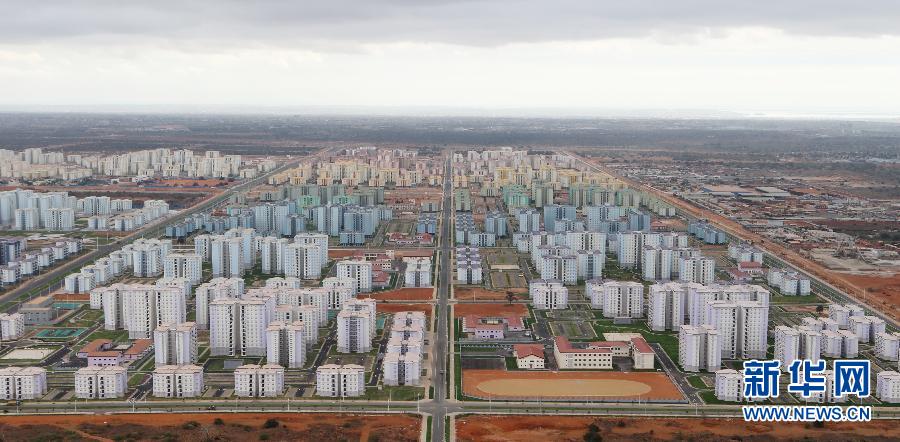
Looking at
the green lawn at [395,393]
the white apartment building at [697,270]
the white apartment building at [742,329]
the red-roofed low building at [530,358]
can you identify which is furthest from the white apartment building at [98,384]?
the white apartment building at [697,270]

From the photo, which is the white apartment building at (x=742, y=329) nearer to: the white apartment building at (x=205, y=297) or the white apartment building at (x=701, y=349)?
the white apartment building at (x=701, y=349)

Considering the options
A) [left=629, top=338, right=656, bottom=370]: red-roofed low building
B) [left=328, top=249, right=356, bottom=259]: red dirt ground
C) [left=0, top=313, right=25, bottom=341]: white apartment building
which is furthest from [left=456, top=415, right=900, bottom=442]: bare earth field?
[left=328, top=249, right=356, bottom=259]: red dirt ground

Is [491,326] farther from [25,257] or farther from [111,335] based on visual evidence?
[25,257]

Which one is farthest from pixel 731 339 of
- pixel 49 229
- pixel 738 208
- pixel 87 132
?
pixel 87 132

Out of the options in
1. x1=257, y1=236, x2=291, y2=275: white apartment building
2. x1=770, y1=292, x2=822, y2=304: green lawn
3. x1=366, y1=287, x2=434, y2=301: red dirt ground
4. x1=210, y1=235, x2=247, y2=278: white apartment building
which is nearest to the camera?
x1=770, y1=292, x2=822, y2=304: green lawn

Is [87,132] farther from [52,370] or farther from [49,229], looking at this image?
[52,370]

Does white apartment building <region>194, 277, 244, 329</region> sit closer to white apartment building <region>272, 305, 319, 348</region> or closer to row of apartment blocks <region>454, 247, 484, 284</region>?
white apartment building <region>272, 305, 319, 348</region>

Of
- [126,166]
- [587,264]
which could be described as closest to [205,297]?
[587,264]
